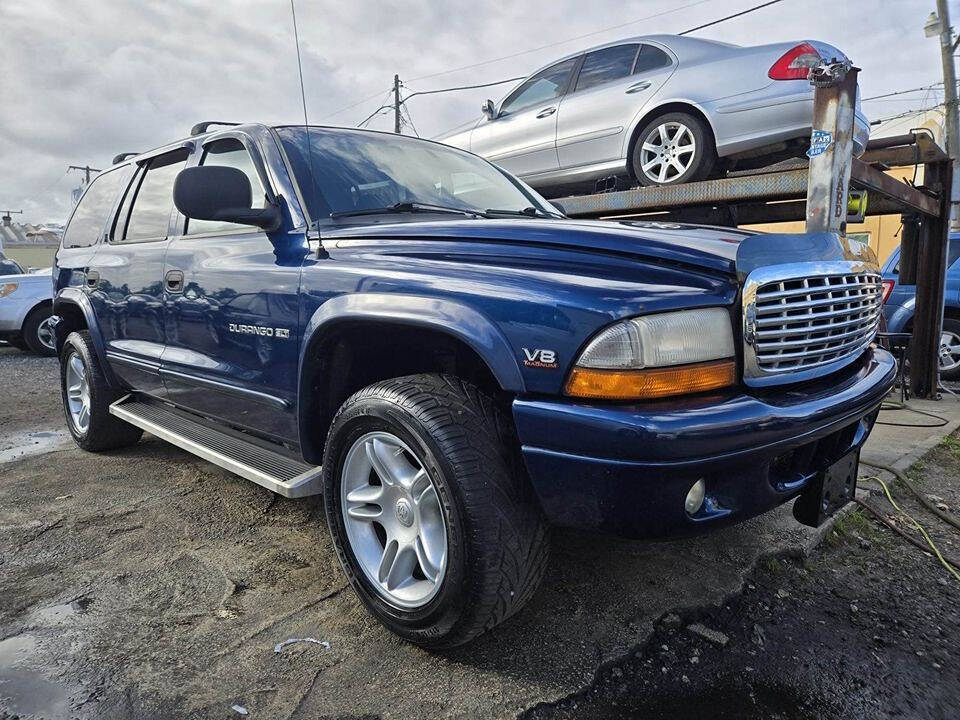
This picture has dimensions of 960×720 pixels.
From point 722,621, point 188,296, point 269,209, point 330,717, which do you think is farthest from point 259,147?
point 722,621

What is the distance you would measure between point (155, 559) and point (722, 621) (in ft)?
7.36

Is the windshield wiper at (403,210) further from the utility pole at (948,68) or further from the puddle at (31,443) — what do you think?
the utility pole at (948,68)

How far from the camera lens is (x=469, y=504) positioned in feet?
6.01

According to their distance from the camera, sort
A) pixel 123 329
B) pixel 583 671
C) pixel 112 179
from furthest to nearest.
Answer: pixel 112 179
pixel 123 329
pixel 583 671

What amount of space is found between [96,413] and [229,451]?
6.17 ft

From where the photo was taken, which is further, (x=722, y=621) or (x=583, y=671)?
(x=722, y=621)

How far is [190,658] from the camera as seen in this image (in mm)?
2068

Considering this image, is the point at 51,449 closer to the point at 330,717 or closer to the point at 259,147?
the point at 259,147

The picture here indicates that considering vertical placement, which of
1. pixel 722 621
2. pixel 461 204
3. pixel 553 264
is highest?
pixel 461 204

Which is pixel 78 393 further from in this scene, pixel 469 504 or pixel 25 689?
pixel 469 504

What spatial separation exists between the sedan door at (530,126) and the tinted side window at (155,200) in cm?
312

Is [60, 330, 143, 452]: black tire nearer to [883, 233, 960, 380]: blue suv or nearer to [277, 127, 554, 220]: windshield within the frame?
[277, 127, 554, 220]: windshield

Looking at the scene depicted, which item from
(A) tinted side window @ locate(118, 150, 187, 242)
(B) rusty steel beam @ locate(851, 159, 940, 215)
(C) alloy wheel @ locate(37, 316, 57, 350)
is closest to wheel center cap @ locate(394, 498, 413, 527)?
(A) tinted side window @ locate(118, 150, 187, 242)

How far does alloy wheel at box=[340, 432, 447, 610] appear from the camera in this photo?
81.7 inches
